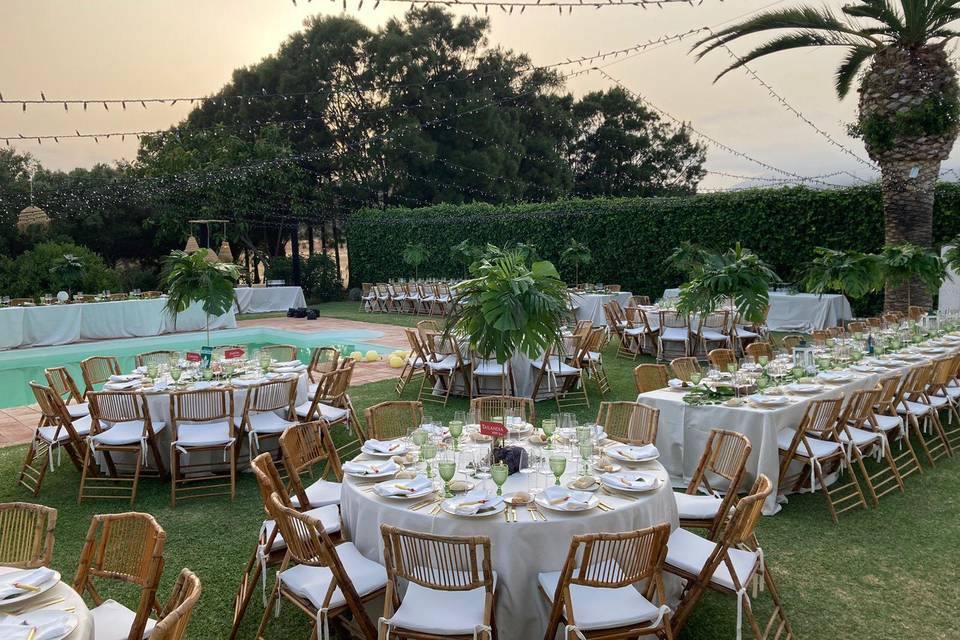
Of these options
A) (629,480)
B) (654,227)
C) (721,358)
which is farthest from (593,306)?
(629,480)

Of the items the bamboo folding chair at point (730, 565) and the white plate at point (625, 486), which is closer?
the bamboo folding chair at point (730, 565)

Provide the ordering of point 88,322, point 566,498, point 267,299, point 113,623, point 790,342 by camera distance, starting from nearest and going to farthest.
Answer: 1. point 113,623
2. point 566,498
3. point 790,342
4. point 88,322
5. point 267,299

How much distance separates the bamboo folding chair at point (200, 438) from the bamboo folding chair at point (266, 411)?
0.13 m

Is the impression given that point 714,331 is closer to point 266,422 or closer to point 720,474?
point 720,474

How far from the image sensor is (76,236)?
23406 mm

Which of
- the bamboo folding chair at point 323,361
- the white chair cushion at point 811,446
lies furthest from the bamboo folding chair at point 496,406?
the bamboo folding chair at point 323,361

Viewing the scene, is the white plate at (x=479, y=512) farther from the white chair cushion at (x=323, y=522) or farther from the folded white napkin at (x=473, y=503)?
the white chair cushion at (x=323, y=522)

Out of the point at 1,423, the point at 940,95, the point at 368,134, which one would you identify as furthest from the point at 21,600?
the point at 368,134

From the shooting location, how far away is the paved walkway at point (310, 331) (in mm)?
7574

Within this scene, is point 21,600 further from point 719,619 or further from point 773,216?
point 773,216

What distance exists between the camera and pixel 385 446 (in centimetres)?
409

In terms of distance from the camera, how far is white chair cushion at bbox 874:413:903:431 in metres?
5.68

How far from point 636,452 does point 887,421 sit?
3.16 m

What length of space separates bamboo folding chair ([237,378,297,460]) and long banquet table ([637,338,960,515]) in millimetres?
2998
